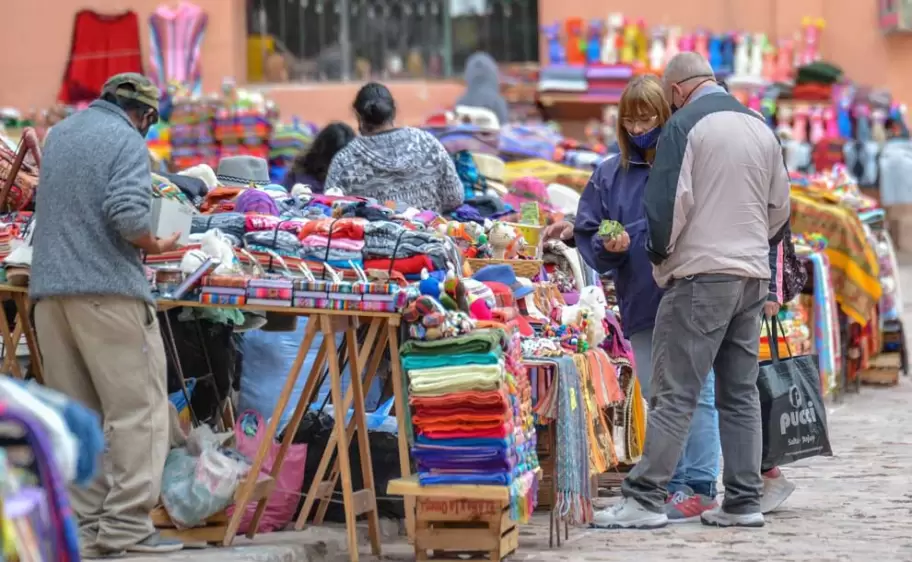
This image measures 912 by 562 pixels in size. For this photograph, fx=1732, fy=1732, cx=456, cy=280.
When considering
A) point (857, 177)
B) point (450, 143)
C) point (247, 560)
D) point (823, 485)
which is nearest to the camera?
point (247, 560)

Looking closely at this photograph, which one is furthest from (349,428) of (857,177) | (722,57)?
(722,57)

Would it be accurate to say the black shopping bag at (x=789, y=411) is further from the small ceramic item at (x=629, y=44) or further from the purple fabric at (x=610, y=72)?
the small ceramic item at (x=629, y=44)

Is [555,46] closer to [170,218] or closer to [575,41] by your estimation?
[575,41]

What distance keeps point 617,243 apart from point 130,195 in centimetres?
212

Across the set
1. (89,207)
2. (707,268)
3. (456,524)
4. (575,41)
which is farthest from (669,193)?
(575,41)

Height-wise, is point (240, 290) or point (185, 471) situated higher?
point (240, 290)

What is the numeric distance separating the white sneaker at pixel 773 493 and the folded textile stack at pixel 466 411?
69.2 inches

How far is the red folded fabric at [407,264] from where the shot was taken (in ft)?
22.1

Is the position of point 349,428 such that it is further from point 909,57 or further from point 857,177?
point 909,57

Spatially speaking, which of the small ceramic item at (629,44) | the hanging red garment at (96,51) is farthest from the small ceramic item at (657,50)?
the hanging red garment at (96,51)

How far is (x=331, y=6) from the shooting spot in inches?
822

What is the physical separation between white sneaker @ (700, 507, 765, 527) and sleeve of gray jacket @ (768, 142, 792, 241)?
1.19 m

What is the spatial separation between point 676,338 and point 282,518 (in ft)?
5.81

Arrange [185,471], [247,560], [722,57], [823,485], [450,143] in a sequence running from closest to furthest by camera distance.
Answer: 1. [247,560]
2. [185,471]
3. [823,485]
4. [450,143]
5. [722,57]
